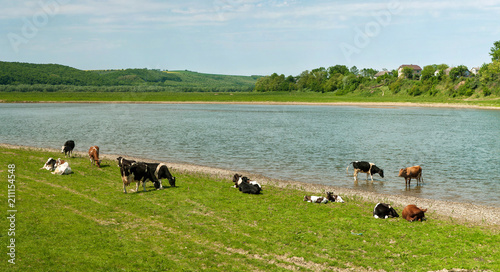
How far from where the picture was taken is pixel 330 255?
12.4m

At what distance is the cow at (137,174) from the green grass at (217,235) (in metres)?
0.81

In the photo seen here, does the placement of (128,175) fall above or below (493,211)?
above

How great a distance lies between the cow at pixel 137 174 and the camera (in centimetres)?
1972

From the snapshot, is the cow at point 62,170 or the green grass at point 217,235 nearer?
the green grass at point 217,235

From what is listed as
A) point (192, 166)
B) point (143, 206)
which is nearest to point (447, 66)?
point (192, 166)

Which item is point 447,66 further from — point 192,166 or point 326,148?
point 192,166

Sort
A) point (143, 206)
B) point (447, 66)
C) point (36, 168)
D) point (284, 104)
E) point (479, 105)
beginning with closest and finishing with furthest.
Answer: point (143, 206)
point (36, 168)
point (479, 105)
point (284, 104)
point (447, 66)

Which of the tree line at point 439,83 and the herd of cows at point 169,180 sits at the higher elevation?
the tree line at point 439,83

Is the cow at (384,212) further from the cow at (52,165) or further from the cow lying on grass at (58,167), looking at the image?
the cow at (52,165)

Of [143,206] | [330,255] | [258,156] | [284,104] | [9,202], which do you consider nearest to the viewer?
[330,255]

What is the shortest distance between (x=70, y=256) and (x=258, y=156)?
26.8 metres

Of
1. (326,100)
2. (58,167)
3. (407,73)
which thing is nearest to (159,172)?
(58,167)

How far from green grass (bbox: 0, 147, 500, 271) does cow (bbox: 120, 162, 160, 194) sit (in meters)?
0.81

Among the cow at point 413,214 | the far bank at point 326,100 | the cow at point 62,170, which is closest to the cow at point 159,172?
the cow at point 62,170
